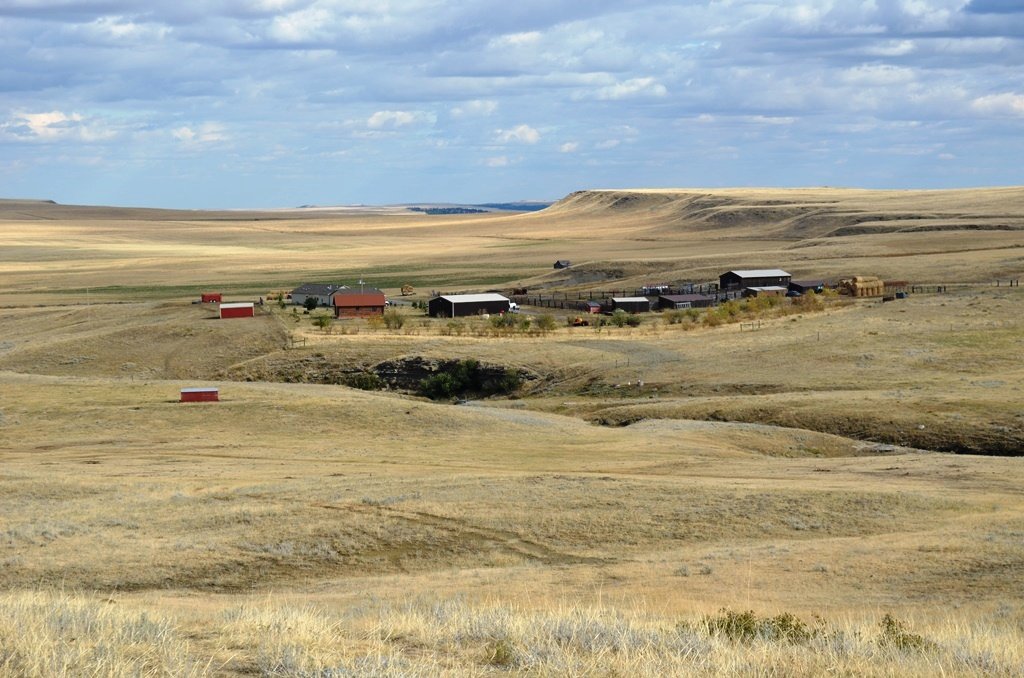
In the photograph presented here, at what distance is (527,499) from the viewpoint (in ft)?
97.0

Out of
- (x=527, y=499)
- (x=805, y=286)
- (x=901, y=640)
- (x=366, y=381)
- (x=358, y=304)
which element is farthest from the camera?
(x=805, y=286)

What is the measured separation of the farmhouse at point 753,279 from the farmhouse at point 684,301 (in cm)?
1005

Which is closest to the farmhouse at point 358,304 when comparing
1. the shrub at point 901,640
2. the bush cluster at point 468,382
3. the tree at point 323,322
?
the tree at point 323,322

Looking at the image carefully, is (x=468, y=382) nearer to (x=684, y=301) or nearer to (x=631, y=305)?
(x=631, y=305)

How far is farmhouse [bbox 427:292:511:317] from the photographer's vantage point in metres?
93.1

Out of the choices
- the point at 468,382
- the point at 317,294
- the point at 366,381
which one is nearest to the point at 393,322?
the point at 366,381

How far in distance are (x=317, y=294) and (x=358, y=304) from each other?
12.2 meters

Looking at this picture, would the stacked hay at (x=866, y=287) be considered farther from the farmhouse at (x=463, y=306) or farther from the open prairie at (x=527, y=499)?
the farmhouse at (x=463, y=306)

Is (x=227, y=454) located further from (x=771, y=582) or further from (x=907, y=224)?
(x=907, y=224)

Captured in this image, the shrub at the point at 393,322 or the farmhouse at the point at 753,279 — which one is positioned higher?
the farmhouse at the point at 753,279

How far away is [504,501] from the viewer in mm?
29312

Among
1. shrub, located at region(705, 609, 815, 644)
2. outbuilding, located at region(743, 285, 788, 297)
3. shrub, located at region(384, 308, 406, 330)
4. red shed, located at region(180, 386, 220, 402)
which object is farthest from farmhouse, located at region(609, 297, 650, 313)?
shrub, located at region(705, 609, 815, 644)

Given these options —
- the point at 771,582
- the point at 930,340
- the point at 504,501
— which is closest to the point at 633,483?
the point at 504,501

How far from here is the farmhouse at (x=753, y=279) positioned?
110 meters
